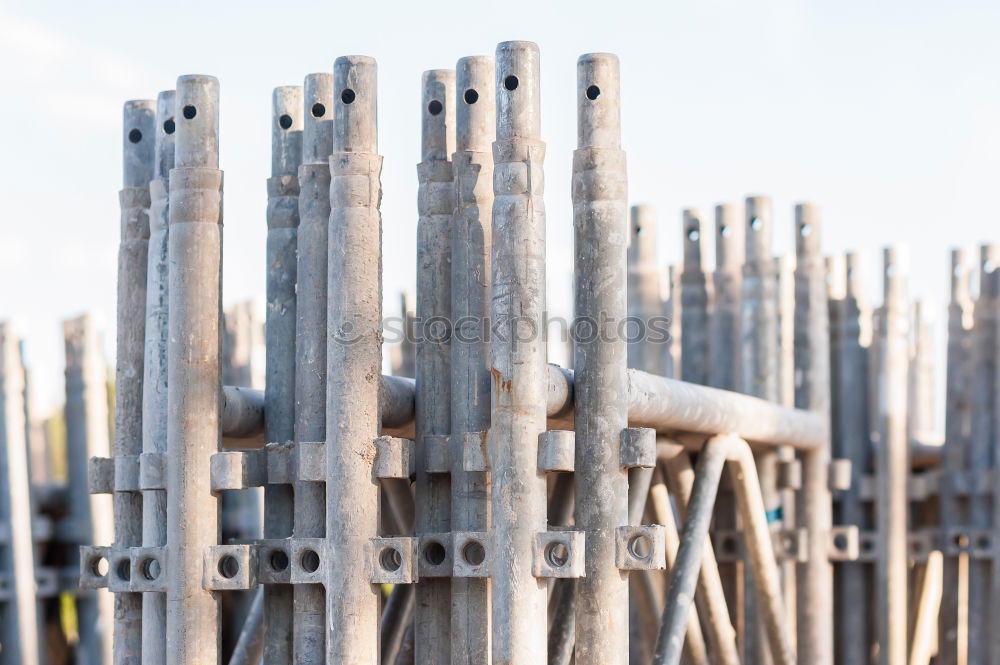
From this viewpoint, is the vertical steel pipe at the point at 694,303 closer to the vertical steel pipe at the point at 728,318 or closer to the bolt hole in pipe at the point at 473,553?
the vertical steel pipe at the point at 728,318

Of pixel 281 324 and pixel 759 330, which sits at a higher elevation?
pixel 759 330

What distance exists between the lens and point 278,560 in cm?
1153

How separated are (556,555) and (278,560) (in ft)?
6.24

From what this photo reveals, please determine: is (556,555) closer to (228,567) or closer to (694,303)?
(228,567)

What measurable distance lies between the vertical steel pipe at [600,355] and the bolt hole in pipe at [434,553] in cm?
95

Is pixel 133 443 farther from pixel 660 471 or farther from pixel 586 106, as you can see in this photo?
pixel 660 471

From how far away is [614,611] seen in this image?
1159cm

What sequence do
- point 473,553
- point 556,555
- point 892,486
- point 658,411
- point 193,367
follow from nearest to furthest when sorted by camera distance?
1. point 556,555
2. point 473,553
3. point 193,367
4. point 658,411
5. point 892,486

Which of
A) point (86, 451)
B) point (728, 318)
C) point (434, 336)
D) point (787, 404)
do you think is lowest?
point (86, 451)

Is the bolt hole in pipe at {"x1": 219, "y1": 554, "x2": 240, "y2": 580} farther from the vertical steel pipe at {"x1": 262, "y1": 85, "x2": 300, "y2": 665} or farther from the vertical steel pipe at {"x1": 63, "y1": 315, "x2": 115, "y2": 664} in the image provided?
the vertical steel pipe at {"x1": 63, "y1": 315, "x2": 115, "y2": 664}

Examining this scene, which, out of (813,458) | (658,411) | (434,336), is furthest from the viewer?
(813,458)

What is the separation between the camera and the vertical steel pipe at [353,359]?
11055mm

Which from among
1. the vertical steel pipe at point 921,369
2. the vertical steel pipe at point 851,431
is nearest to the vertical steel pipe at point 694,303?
the vertical steel pipe at point 851,431

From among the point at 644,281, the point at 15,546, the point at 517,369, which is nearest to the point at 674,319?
the point at 644,281
